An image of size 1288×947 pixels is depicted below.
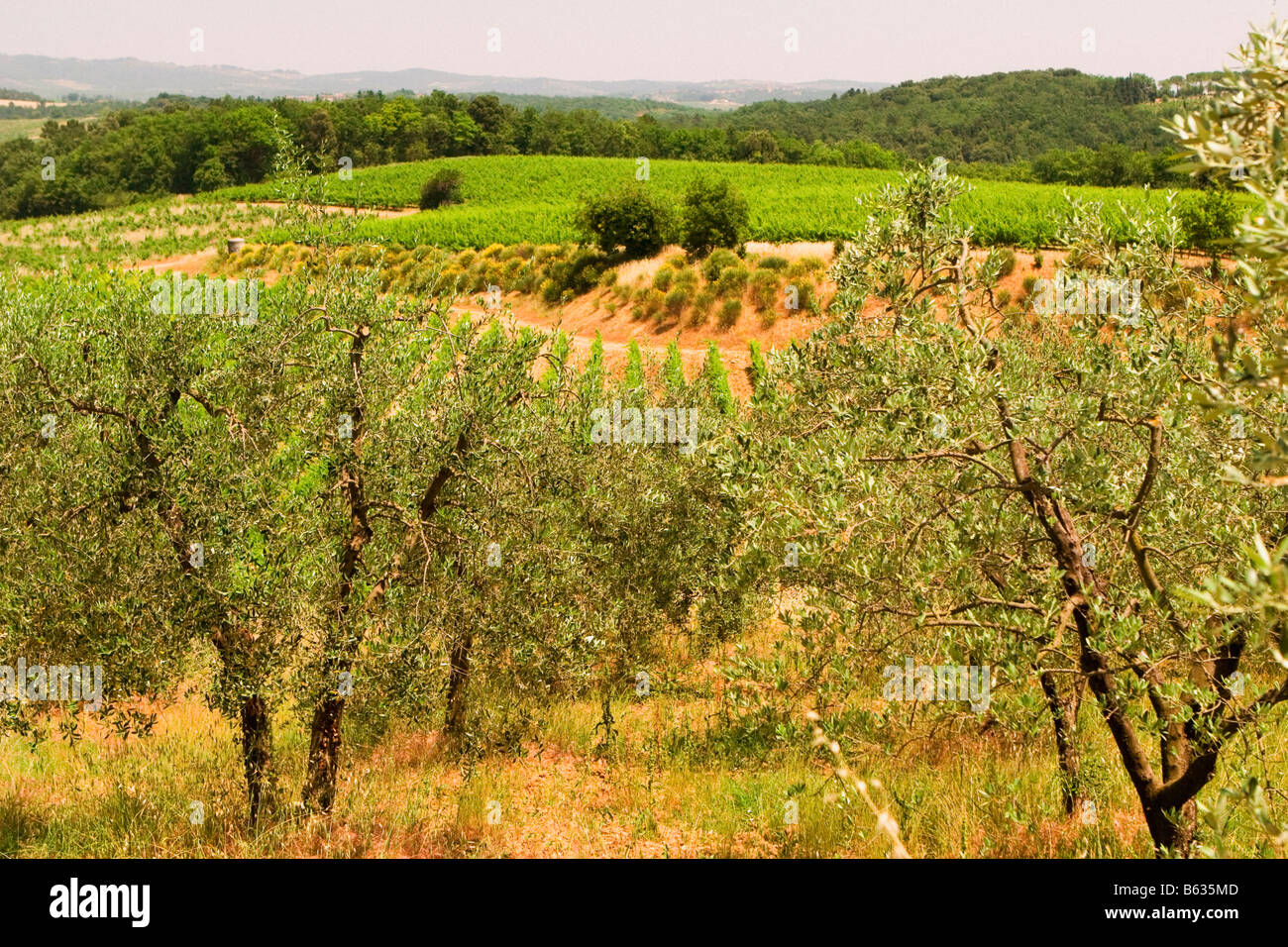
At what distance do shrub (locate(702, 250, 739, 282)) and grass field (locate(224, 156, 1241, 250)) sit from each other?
6421 millimetres

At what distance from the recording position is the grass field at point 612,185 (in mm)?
46156

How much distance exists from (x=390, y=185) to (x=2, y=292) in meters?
80.2

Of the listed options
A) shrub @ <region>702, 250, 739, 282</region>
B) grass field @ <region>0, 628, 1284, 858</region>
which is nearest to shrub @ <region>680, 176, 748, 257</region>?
shrub @ <region>702, 250, 739, 282</region>

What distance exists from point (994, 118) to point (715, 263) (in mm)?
112999

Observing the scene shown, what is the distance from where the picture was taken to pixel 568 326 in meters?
41.8

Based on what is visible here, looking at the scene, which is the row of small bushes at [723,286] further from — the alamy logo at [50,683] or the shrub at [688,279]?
the alamy logo at [50,683]

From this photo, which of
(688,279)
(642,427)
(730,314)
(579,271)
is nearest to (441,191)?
(579,271)

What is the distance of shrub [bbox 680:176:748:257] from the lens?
4206cm

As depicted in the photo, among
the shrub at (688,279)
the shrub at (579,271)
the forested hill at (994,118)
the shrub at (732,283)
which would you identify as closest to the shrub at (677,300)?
the shrub at (688,279)

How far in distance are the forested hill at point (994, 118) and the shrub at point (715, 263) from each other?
7734 centimetres
